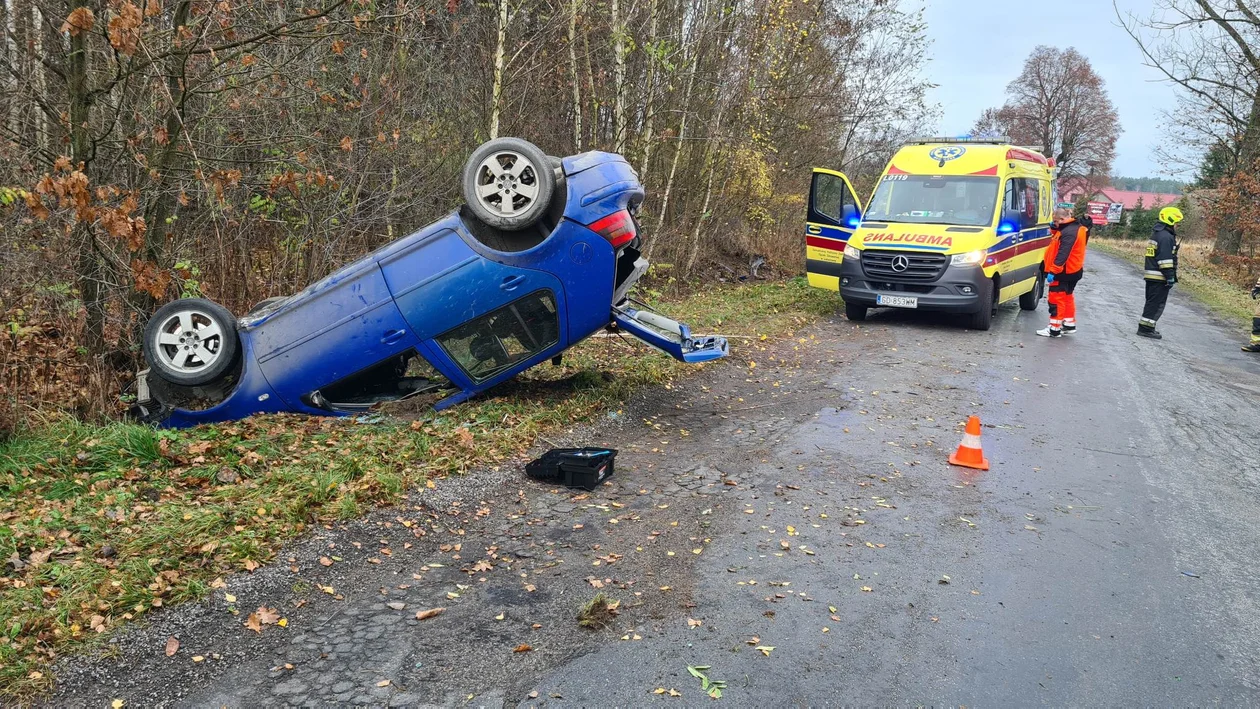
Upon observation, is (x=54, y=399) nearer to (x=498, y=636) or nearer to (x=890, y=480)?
→ (x=498, y=636)

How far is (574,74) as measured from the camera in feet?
40.9

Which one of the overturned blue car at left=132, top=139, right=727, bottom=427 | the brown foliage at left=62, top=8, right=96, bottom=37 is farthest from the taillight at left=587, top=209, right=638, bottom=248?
the brown foliage at left=62, top=8, right=96, bottom=37

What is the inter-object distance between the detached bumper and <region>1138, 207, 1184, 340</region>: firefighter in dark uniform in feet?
8.83

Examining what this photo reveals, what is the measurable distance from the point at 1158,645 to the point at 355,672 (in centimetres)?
362

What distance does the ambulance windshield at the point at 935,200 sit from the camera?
12.6 meters

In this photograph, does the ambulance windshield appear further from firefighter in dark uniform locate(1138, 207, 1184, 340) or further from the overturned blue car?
the overturned blue car

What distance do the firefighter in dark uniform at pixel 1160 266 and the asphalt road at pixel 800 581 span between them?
5.23 m

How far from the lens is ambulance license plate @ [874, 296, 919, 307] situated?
12.2 meters

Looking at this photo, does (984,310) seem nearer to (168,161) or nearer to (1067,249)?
(1067,249)

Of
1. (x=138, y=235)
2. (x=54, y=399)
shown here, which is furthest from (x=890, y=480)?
(x=54, y=399)

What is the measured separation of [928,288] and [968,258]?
0.68m

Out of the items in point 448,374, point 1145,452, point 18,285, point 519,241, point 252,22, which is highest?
point 252,22

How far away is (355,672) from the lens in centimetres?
341

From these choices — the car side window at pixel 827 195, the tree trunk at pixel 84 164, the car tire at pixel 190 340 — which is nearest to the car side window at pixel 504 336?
the car tire at pixel 190 340
